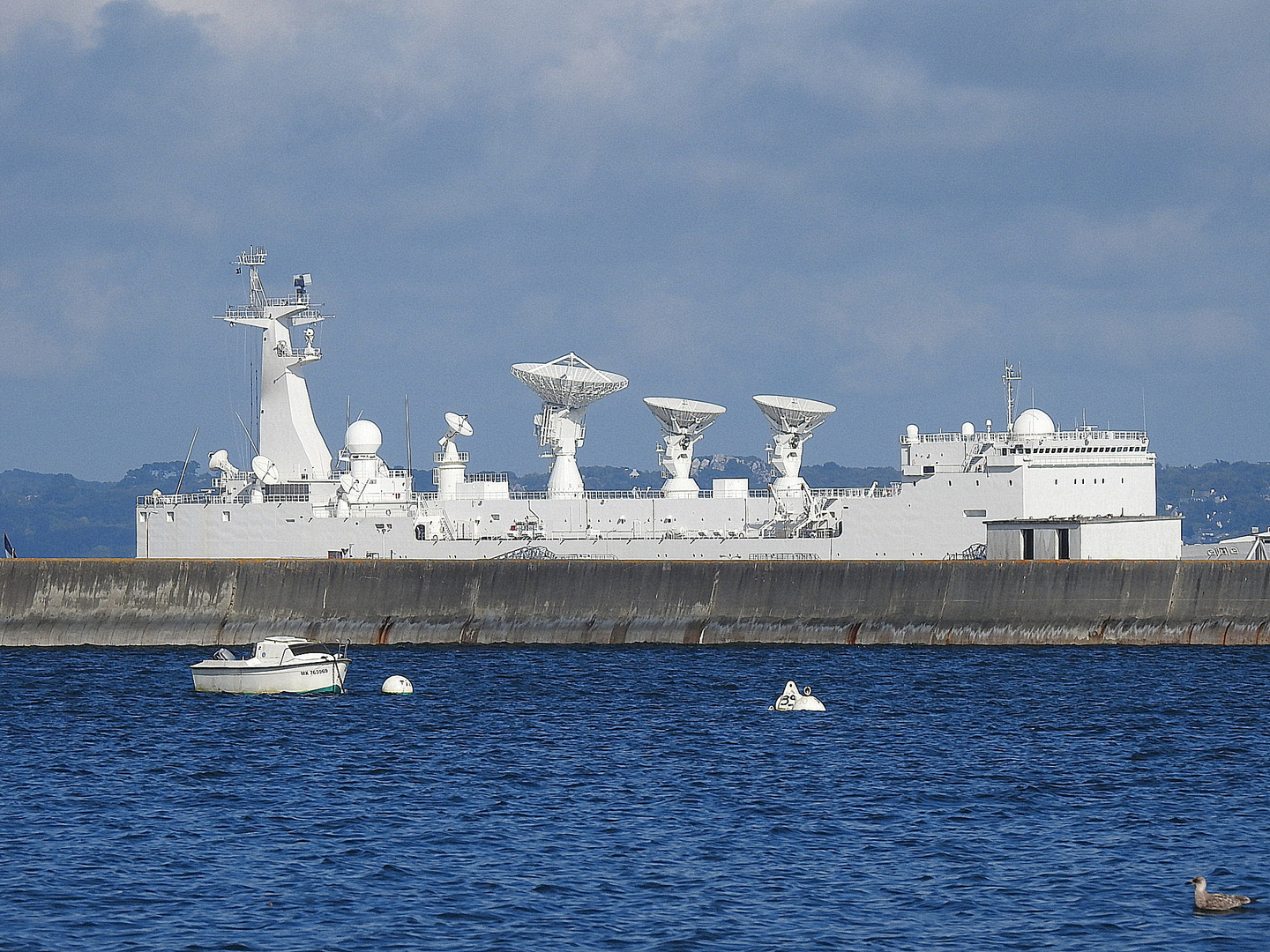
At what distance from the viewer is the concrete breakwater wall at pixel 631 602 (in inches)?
1999

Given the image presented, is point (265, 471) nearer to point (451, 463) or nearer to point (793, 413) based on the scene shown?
point (451, 463)

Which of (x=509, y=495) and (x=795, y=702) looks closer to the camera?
(x=795, y=702)

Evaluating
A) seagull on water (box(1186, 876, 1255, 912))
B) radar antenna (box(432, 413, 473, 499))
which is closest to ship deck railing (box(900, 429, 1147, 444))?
radar antenna (box(432, 413, 473, 499))

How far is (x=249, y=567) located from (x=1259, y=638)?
1244 inches

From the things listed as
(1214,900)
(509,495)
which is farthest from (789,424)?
(1214,900)

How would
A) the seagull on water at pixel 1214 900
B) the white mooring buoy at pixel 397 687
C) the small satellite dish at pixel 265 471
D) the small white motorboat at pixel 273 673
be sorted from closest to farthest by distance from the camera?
the seagull on water at pixel 1214 900 < the white mooring buoy at pixel 397 687 < the small white motorboat at pixel 273 673 < the small satellite dish at pixel 265 471

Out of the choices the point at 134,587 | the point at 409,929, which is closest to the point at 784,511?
the point at 134,587

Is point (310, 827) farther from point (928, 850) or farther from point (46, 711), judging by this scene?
point (46, 711)

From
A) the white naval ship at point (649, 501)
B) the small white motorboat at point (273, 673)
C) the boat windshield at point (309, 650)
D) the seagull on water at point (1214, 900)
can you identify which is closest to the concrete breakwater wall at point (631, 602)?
the white naval ship at point (649, 501)

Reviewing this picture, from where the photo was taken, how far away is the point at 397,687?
44.1 m

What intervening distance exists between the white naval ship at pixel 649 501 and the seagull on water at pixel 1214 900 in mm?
31409

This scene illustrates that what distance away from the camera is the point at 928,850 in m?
26.5

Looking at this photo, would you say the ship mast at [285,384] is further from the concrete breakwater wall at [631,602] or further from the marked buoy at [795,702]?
the marked buoy at [795,702]

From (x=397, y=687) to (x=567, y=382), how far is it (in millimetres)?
22578
